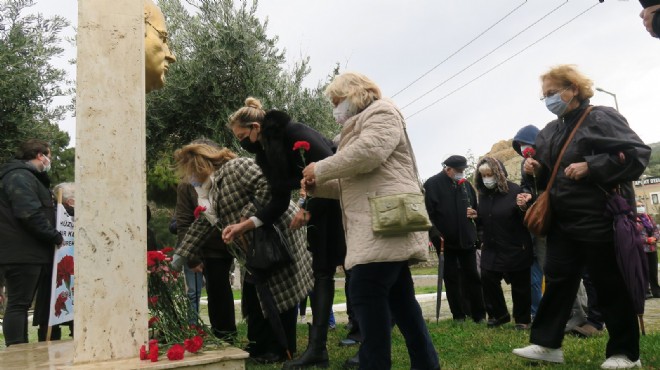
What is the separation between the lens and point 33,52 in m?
11.7

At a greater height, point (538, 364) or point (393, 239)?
point (393, 239)

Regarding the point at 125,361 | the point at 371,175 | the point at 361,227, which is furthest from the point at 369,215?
the point at 125,361

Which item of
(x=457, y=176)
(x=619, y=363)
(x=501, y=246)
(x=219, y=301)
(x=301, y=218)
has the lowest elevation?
(x=619, y=363)

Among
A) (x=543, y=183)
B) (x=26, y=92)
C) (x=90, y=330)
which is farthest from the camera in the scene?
(x=26, y=92)

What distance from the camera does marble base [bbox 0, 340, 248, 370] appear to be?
297 cm

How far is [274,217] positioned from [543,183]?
187 centimetres

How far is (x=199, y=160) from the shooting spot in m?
5.16

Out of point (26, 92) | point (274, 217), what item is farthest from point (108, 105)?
point (26, 92)

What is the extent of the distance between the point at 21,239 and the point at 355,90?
12.1ft

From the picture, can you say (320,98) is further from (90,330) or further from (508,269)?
(90,330)

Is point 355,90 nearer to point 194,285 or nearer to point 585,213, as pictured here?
point 585,213

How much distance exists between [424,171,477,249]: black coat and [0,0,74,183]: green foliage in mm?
8083

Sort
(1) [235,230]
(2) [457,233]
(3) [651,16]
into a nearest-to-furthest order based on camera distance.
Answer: (3) [651,16], (1) [235,230], (2) [457,233]

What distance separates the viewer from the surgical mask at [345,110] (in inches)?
141
